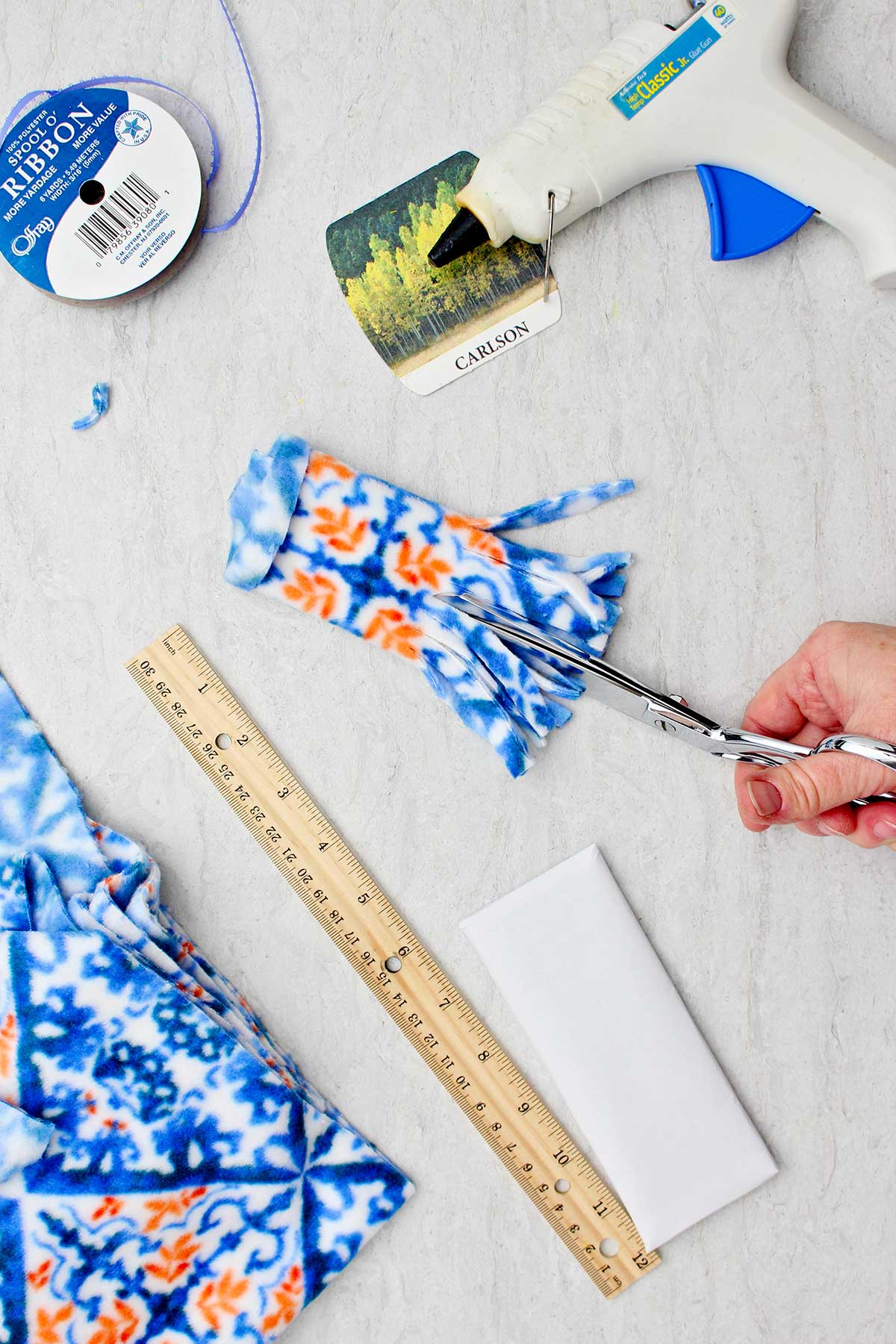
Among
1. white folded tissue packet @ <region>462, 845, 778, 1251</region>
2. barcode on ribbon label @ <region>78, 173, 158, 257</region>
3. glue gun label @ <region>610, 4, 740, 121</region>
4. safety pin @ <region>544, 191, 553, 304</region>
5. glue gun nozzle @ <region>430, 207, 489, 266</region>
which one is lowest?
white folded tissue packet @ <region>462, 845, 778, 1251</region>

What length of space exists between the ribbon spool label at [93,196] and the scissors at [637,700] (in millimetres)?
476

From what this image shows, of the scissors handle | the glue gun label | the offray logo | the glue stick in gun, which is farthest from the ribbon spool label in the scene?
the scissors handle

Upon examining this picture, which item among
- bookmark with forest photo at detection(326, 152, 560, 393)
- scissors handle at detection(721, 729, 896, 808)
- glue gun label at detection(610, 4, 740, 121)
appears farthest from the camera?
bookmark with forest photo at detection(326, 152, 560, 393)

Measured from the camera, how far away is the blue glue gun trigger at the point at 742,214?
92 cm

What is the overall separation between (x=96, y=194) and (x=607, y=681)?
0.72 metres

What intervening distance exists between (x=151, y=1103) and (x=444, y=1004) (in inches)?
12.2

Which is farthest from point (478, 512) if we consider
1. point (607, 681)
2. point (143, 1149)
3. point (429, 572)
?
point (143, 1149)

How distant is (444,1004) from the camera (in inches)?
38.7

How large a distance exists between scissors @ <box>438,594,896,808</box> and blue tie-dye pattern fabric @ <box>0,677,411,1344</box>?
1.46 feet

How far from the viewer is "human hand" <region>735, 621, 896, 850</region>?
0.81m

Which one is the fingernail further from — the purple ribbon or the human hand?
the purple ribbon

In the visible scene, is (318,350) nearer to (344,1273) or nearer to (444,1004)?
(444,1004)

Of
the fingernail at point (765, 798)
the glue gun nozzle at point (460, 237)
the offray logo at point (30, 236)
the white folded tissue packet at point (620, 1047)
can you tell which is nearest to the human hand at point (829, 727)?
the fingernail at point (765, 798)

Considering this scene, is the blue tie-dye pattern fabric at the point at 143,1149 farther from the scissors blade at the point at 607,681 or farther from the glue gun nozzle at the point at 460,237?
the glue gun nozzle at the point at 460,237
